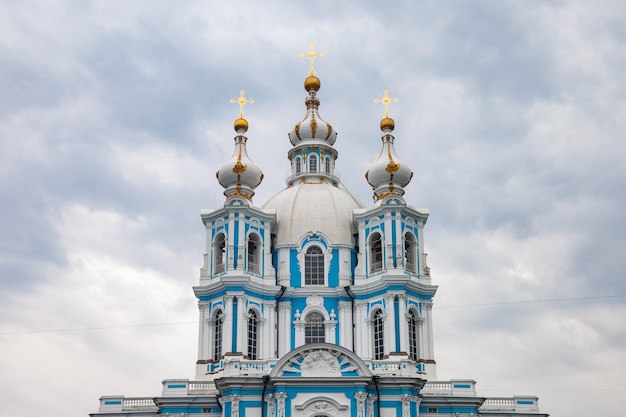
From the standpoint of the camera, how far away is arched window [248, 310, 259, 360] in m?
46.9

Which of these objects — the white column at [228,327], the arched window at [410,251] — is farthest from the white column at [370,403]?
the arched window at [410,251]

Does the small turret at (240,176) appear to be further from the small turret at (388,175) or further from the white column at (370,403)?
the white column at (370,403)

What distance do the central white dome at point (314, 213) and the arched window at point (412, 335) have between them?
16.5 feet

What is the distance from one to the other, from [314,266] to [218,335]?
596 cm

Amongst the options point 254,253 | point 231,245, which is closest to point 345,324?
point 254,253

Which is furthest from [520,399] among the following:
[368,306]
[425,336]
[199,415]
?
[199,415]

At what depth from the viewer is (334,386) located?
41.7 m

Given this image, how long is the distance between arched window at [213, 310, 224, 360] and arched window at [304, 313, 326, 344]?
13.6 feet

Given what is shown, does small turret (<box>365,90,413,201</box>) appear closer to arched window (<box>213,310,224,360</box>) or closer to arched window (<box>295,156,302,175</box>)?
arched window (<box>295,156,302,175</box>)

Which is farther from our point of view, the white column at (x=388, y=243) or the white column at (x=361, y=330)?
the white column at (x=388, y=243)

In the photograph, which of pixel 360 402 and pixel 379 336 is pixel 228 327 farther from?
pixel 360 402

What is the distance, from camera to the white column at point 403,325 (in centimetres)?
4581

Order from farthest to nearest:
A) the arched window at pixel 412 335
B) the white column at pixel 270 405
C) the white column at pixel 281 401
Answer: the arched window at pixel 412 335 < the white column at pixel 270 405 < the white column at pixel 281 401

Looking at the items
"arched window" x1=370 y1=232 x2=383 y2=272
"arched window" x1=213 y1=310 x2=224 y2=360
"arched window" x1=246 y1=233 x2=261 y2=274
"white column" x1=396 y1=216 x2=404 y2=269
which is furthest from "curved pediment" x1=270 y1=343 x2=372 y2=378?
"arched window" x1=246 y1=233 x2=261 y2=274
